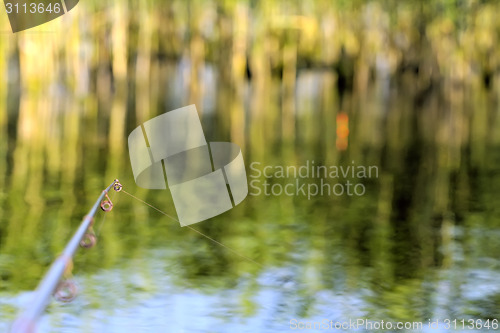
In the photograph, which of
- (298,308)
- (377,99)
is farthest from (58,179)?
(377,99)

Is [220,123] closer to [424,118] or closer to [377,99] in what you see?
[424,118]

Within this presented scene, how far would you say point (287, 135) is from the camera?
23031mm

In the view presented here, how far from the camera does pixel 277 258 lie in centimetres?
1004

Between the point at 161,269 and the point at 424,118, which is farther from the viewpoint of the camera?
the point at 424,118

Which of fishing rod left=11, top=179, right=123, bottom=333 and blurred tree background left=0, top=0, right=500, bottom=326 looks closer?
fishing rod left=11, top=179, right=123, bottom=333

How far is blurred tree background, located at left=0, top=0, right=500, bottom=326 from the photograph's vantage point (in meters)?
9.50

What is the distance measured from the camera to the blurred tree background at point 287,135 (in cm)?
950

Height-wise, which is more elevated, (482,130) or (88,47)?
(88,47)

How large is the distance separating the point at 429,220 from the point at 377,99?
2803 cm

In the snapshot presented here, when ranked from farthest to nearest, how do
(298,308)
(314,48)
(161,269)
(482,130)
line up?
(314,48) → (482,130) → (161,269) → (298,308)

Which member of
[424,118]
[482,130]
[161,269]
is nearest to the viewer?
[161,269]

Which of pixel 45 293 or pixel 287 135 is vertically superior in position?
pixel 45 293

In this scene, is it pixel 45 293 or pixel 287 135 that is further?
pixel 287 135

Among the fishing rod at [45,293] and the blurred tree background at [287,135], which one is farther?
the blurred tree background at [287,135]
